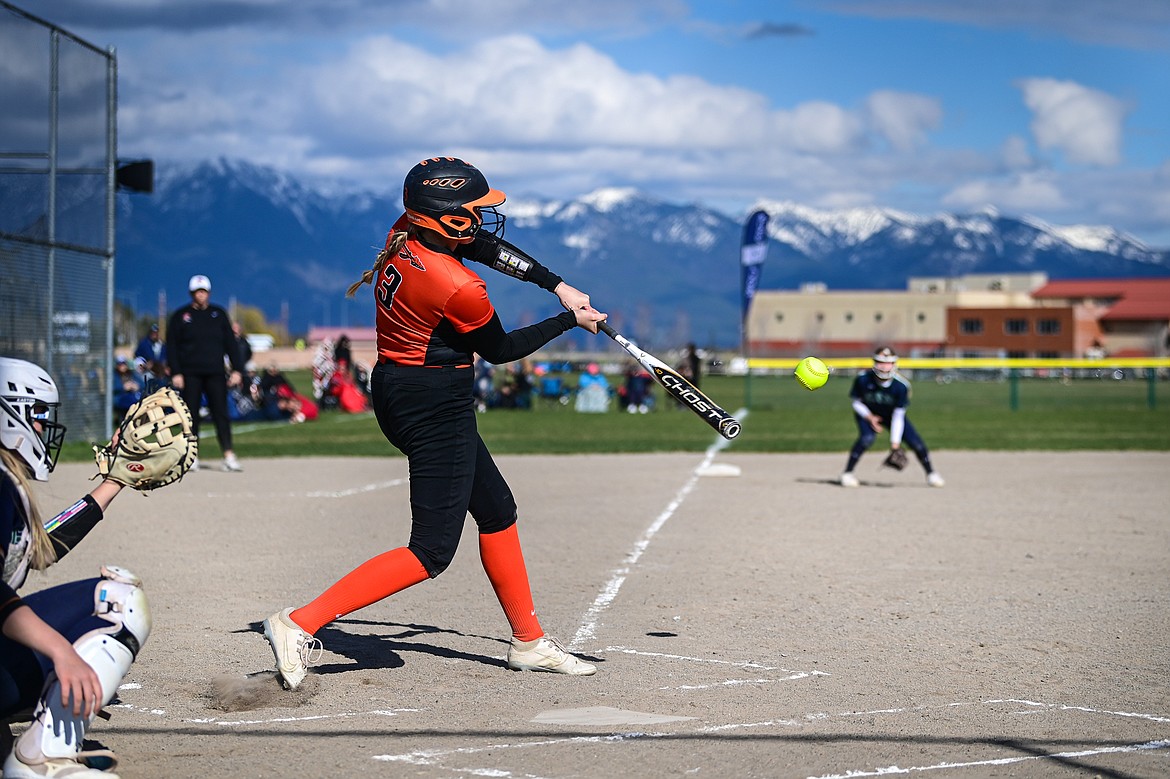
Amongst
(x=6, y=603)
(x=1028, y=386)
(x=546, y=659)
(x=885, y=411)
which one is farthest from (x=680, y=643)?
(x=1028, y=386)

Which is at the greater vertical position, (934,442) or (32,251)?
(32,251)

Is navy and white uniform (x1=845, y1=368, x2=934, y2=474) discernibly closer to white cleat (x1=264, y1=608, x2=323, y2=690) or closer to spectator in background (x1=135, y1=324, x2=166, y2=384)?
white cleat (x1=264, y1=608, x2=323, y2=690)

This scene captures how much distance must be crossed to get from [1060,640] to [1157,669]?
2.38 ft

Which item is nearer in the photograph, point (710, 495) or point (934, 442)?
point (710, 495)

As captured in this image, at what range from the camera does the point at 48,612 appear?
15.0 ft

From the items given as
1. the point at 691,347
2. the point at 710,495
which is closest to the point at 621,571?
the point at 710,495

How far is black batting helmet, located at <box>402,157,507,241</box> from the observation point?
20.1 feet

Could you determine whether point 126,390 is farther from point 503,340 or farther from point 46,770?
point 46,770

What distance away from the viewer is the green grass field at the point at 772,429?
75.5ft

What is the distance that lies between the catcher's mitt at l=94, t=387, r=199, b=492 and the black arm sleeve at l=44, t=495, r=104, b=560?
0.19 metres

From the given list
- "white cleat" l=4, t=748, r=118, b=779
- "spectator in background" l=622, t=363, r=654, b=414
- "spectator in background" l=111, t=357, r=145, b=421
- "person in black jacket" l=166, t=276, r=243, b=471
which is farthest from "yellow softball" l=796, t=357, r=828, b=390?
"spectator in background" l=622, t=363, r=654, b=414

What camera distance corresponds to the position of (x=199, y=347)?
54.8ft

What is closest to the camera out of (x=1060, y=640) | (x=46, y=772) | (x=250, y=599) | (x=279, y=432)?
(x=46, y=772)

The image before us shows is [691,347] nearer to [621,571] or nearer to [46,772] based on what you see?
[621,571]
